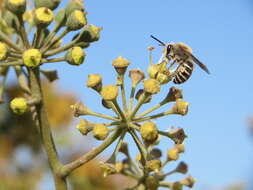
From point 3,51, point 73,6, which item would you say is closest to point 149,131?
point 3,51

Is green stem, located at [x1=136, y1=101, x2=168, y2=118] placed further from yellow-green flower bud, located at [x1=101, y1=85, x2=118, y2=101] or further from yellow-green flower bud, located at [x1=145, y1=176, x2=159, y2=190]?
yellow-green flower bud, located at [x1=145, y1=176, x2=159, y2=190]

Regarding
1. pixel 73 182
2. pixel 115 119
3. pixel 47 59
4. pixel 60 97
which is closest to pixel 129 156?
pixel 115 119

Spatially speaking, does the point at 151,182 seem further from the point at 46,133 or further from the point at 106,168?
the point at 46,133

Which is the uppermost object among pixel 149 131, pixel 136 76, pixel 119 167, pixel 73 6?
pixel 73 6

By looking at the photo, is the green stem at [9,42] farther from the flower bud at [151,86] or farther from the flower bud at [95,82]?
the flower bud at [151,86]

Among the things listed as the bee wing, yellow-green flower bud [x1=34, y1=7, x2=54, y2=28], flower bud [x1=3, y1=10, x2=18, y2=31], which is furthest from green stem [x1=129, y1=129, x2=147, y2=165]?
flower bud [x1=3, y1=10, x2=18, y2=31]

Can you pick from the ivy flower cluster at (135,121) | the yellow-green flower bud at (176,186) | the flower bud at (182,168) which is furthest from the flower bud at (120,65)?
the flower bud at (182,168)
